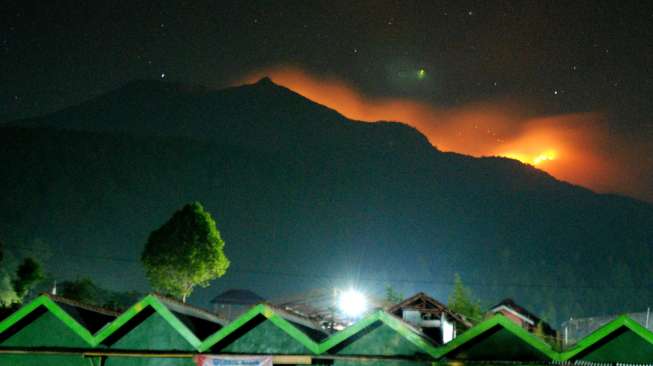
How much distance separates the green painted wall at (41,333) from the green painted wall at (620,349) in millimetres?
13022

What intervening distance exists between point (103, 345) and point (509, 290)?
191m

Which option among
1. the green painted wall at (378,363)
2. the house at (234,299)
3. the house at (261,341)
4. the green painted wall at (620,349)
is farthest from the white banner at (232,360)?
the house at (234,299)

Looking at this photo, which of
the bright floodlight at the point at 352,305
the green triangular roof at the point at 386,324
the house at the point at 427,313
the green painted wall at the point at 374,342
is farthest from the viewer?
the bright floodlight at the point at 352,305

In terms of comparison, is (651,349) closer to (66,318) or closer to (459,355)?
(459,355)

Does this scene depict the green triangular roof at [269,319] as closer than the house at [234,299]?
Yes

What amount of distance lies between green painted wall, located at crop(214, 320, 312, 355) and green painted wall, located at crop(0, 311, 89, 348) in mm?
4403

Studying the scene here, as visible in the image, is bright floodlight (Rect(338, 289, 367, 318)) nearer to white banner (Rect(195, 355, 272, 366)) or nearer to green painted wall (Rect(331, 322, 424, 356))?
green painted wall (Rect(331, 322, 424, 356))

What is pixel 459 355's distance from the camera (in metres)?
15.6

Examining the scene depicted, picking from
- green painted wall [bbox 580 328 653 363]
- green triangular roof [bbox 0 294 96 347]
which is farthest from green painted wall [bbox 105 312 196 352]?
green painted wall [bbox 580 328 653 363]

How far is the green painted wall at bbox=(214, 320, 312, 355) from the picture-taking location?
16859mm

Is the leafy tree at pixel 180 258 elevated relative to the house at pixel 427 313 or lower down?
elevated

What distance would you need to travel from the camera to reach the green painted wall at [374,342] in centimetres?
1647

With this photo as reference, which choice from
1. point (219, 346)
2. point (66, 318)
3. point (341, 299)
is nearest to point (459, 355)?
point (219, 346)

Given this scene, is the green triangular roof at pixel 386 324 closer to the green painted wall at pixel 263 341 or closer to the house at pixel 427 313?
the green painted wall at pixel 263 341
